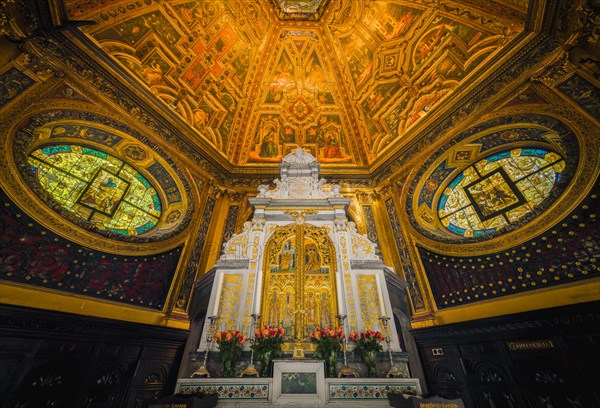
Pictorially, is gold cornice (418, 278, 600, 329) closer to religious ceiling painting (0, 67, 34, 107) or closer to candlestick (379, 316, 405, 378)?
candlestick (379, 316, 405, 378)

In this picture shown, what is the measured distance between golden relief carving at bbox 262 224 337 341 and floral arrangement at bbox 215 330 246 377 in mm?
895

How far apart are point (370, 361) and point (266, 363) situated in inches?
80.3

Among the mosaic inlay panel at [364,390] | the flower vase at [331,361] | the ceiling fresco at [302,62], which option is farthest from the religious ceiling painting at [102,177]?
the mosaic inlay panel at [364,390]

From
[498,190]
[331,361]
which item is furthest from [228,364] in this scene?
[498,190]

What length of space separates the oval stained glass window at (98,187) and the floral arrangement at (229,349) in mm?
4508

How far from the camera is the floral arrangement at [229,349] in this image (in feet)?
15.0

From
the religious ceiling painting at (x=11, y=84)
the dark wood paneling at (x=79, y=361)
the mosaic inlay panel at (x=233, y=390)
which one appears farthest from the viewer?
Result: the religious ceiling painting at (x=11, y=84)

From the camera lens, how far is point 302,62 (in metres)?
11.6

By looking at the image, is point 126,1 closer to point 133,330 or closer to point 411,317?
point 133,330

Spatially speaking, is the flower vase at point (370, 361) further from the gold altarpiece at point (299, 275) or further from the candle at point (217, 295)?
the candle at point (217, 295)

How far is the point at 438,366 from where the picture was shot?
19.4 ft

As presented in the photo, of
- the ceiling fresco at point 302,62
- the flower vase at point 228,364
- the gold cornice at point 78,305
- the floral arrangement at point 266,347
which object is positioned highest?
the ceiling fresco at point 302,62

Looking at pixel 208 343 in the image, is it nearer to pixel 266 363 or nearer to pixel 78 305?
pixel 266 363

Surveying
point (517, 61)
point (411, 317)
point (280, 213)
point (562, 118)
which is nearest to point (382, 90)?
point (517, 61)
